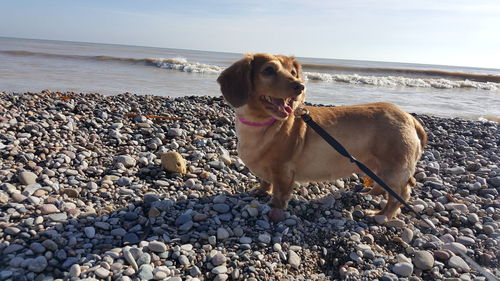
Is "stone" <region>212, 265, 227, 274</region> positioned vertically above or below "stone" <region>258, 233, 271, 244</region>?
below

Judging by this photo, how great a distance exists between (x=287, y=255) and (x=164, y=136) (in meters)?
2.97

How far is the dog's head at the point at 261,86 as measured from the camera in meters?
3.30

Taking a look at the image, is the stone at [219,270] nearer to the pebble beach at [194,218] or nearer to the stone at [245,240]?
the pebble beach at [194,218]

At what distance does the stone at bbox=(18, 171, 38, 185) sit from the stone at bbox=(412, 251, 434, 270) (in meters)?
3.30

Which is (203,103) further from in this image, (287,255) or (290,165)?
(287,255)

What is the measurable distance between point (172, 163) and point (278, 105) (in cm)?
139

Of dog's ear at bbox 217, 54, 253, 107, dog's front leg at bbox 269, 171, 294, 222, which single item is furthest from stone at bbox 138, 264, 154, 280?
dog's ear at bbox 217, 54, 253, 107

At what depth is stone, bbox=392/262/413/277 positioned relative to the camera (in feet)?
9.10

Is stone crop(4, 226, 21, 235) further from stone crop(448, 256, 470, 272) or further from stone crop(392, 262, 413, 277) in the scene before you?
stone crop(448, 256, 470, 272)

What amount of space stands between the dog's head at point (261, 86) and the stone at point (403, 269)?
145 cm

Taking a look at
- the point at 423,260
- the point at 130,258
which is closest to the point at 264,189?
the point at 423,260

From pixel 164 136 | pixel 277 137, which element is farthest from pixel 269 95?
pixel 164 136

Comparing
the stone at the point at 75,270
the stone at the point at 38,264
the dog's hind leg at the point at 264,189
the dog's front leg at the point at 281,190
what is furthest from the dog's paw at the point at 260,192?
the stone at the point at 38,264

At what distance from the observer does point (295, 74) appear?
3688 millimetres
